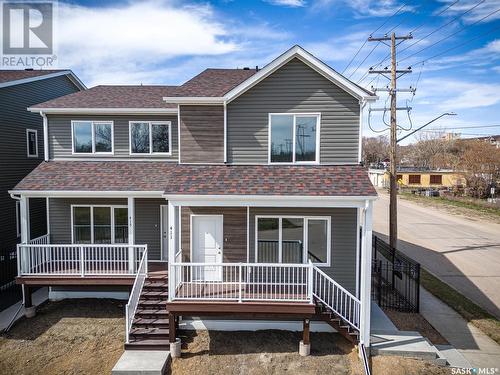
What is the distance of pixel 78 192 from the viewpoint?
11734mm

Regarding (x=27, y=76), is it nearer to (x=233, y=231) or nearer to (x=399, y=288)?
(x=233, y=231)

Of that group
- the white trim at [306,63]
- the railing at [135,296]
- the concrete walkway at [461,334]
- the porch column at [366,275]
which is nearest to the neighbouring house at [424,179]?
the concrete walkway at [461,334]

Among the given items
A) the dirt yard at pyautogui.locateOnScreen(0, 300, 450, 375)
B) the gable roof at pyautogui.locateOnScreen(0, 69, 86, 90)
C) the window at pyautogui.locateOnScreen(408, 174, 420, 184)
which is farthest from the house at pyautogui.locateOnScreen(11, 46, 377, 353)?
the window at pyautogui.locateOnScreen(408, 174, 420, 184)

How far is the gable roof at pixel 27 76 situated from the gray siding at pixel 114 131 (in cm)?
369

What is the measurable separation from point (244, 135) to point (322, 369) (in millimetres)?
7336

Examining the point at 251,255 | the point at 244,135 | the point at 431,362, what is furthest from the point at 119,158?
the point at 431,362

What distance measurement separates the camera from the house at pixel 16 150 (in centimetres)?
1470

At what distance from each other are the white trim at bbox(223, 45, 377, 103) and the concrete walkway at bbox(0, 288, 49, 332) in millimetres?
10130

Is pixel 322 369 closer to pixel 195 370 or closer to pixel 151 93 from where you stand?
pixel 195 370

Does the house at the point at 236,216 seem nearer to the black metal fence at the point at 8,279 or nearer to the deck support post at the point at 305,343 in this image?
the deck support post at the point at 305,343

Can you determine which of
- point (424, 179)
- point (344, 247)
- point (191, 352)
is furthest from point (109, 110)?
point (424, 179)

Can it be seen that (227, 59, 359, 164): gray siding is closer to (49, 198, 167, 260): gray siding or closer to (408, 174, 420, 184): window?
(49, 198, 167, 260): gray siding

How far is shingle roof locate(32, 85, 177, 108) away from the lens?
13.7 meters

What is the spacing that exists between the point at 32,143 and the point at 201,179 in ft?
37.0
